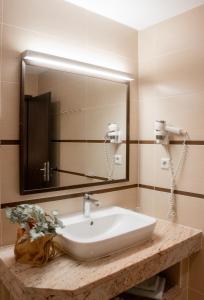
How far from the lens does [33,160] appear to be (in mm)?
1536

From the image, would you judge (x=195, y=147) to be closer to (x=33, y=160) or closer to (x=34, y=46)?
(x=33, y=160)

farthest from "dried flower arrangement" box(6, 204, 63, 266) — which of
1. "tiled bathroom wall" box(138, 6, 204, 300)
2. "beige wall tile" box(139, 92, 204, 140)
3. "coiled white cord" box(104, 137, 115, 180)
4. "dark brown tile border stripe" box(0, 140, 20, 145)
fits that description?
"beige wall tile" box(139, 92, 204, 140)

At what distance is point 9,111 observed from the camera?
1448 mm

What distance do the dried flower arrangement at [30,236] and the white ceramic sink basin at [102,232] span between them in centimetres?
10

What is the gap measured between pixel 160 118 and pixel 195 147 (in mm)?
355

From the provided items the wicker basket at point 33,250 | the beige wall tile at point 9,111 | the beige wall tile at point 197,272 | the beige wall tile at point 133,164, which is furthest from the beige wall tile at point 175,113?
the wicker basket at point 33,250

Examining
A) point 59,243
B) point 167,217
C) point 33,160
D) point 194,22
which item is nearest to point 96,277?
point 59,243

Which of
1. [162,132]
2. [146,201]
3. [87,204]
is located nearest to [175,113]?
[162,132]

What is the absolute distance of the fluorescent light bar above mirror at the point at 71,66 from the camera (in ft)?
4.89

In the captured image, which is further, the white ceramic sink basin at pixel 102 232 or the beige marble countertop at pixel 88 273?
the white ceramic sink basin at pixel 102 232

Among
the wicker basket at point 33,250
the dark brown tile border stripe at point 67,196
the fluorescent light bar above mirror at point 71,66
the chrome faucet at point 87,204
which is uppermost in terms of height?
the fluorescent light bar above mirror at point 71,66

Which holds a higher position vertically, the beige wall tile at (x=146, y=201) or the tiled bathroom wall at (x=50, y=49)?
the tiled bathroom wall at (x=50, y=49)

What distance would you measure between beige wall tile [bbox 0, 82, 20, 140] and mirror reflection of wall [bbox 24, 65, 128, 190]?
0.20 feet

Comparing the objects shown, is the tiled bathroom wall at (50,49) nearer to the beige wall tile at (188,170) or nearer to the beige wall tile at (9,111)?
the beige wall tile at (9,111)
